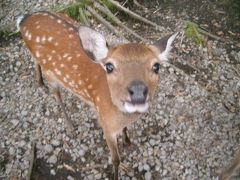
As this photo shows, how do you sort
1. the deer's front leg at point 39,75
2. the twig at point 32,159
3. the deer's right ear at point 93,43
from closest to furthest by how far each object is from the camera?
1. the deer's right ear at point 93,43
2. the twig at point 32,159
3. the deer's front leg at point 39,75

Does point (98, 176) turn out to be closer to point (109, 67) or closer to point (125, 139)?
point (125, 139)

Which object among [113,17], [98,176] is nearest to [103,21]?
[113,17]

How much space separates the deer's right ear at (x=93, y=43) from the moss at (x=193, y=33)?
6.78 ft

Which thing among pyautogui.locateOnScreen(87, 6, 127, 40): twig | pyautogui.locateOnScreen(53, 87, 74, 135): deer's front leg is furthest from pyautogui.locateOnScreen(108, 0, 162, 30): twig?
pyautogui.locateOnScreen(53, 87, 74, 135): deer's front leg

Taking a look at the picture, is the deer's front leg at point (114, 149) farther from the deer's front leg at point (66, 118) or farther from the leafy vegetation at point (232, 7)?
the leafy vegetation at point (232, 7)

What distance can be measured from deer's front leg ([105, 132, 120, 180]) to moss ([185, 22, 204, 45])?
200cm

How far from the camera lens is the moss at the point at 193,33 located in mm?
5008

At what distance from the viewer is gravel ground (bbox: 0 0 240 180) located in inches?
160

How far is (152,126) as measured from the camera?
434 cm

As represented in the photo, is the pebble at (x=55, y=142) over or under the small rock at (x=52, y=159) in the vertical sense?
over

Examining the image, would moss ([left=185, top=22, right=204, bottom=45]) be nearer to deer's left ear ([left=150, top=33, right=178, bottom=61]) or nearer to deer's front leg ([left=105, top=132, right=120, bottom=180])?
deer's left ear ([left=150, top=33, right=178, bottom=61])

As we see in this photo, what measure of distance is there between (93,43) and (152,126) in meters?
1.47

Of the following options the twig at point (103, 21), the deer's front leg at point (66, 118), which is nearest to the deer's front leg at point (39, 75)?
the deer's front leg at point (66, 118)

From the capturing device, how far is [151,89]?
3.09 metres
